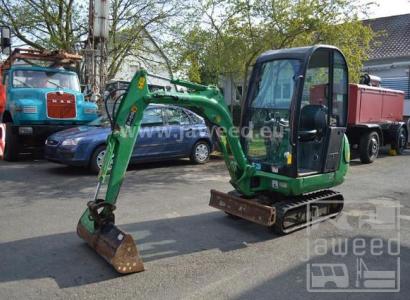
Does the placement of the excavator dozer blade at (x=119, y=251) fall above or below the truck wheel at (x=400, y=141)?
below

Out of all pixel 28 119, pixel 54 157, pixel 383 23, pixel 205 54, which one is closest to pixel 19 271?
pixel 54 157

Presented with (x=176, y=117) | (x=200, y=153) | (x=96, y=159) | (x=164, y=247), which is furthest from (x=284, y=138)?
(x=200, y=153)

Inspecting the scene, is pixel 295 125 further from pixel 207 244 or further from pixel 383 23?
pixel 383 23

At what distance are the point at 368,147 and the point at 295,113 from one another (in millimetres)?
8140

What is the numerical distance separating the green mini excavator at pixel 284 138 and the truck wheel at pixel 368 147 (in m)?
6.63

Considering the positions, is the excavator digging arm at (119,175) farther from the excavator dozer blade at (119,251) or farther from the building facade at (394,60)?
the building facade at (394,60)

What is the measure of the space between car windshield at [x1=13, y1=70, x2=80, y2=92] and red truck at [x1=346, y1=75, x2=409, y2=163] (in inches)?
335

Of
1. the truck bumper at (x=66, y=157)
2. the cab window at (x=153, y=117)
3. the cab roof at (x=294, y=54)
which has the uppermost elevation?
the cab roof at (x=294, y=54)

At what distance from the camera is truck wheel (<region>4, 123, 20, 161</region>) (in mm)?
11438

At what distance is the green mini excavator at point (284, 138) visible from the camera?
18.4 feet

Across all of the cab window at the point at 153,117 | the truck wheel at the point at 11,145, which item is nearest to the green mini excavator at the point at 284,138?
the cab window at the point at 153,117

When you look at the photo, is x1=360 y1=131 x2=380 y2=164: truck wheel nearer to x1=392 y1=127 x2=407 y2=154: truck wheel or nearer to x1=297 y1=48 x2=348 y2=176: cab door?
x1=392 y1=127 x2=407 y2=154: truck wheel

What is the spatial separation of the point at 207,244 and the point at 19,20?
16805mm

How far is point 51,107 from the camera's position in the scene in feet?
39.6
